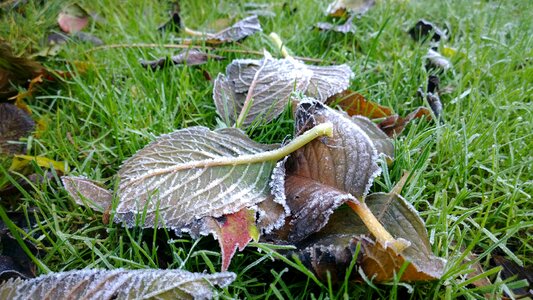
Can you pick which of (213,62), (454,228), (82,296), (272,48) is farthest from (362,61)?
(82,296)

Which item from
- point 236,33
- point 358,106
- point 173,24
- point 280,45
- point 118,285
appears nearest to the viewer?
point 118,285

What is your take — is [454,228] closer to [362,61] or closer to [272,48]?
[362,61]

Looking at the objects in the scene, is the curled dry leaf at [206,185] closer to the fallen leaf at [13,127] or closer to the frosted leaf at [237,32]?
the fallen leaf at [13,127]

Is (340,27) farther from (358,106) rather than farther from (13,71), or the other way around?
(13,71)

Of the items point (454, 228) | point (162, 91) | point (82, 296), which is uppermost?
point (162, 91)

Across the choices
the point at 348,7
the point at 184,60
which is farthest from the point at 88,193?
the point at 348,7

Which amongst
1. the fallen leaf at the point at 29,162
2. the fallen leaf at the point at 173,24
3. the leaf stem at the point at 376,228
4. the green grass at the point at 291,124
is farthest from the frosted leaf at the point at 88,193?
the fallen leaf at the point at 173,24
